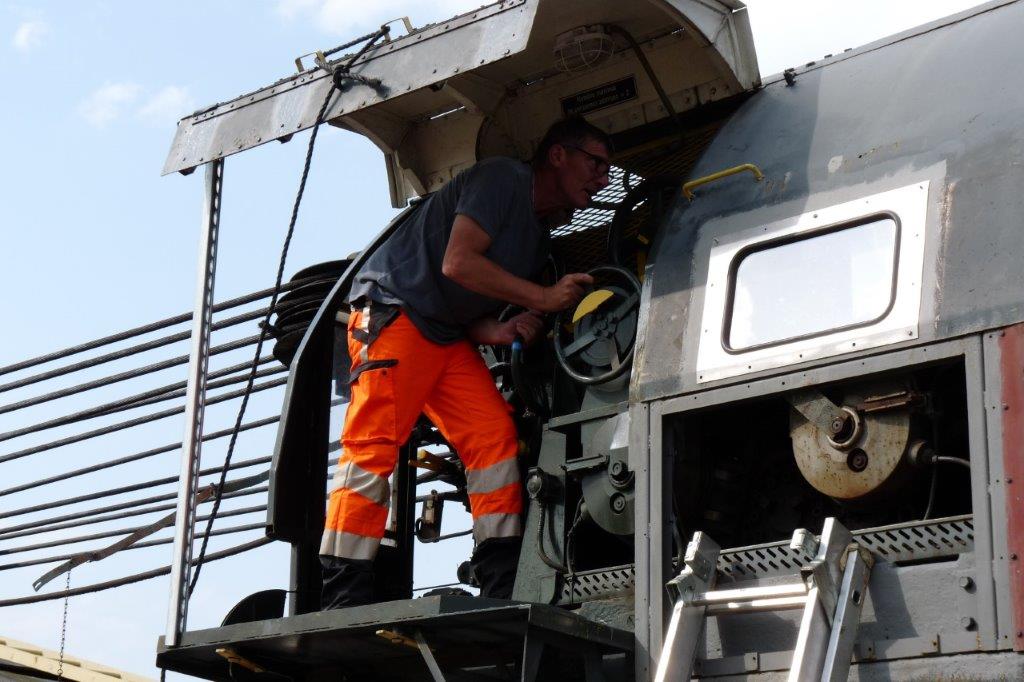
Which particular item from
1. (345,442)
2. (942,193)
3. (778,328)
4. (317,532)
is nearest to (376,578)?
(317,532)

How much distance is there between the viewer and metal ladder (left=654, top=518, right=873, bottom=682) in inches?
150

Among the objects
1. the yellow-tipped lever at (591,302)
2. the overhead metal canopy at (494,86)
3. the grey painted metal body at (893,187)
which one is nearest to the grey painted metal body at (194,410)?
the overhead metal canopy at (494,86)

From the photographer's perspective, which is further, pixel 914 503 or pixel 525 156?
pixel 525 156

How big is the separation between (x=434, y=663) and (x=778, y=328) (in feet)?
4.89

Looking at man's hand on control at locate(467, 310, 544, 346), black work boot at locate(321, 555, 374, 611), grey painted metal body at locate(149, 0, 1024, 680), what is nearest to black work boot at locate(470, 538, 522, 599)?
grey painted metal body at locate(149, 0, 1024, 680)

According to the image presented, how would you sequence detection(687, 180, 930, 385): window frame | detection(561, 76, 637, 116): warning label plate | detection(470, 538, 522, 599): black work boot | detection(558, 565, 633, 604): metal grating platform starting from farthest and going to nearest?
1. detection(561, 76, 637, 116): warning label plate
2. detection(470, 538, 522, 599): black work boot
3. detection(558, 565, 633, 604): metal grating platform
4. detection(687, 180, 930, 385): window frame

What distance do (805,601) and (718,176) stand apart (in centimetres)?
162

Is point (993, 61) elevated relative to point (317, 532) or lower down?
Answer: elevated

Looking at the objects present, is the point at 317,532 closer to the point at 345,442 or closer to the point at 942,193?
the point at 345,442

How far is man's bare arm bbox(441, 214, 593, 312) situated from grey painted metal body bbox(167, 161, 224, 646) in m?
1.05

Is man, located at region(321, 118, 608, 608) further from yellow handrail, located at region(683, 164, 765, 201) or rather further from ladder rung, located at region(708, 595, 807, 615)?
ladder rung, located at region(708, 595, 807, 615)

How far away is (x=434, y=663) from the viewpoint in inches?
174

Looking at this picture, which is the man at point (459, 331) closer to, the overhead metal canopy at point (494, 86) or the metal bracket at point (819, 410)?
the overhead metal canopy at point (494, 86)

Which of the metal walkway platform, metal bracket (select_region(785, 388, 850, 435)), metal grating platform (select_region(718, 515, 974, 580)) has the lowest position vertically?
the metal walkway platform
